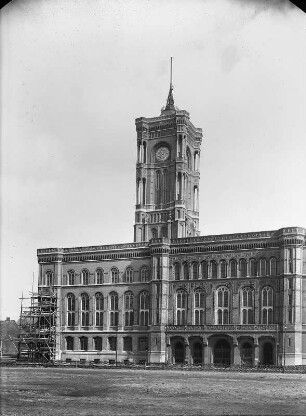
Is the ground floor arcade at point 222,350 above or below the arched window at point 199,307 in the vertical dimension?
below

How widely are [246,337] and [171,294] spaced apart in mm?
10633

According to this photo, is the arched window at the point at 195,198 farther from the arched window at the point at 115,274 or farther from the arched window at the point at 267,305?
the arched window at the point at 267,305

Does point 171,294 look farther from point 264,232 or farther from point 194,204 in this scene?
point 194,204

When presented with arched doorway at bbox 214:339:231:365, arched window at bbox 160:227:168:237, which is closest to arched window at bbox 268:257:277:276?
arched doorway at bbox 214:339:231:365

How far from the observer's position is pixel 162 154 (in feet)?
330

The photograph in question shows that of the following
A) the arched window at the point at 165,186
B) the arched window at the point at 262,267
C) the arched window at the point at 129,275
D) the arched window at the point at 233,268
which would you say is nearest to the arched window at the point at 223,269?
the arched window at the point at 233,268

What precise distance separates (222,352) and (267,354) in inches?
216

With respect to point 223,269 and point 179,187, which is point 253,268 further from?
point 179,187

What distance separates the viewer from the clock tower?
97.4 meters

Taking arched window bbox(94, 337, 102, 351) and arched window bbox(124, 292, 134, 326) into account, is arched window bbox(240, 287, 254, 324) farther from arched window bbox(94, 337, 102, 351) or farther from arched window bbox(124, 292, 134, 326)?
arched window bbox(94, 337, 102, 351)

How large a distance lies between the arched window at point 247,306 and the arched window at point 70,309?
22.8 metres

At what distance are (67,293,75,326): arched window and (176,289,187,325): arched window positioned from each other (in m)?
14.8

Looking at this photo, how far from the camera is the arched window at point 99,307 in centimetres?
8631

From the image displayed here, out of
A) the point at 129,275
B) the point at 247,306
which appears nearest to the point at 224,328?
the point at 247,306
